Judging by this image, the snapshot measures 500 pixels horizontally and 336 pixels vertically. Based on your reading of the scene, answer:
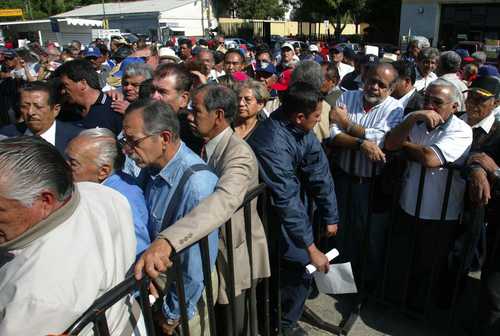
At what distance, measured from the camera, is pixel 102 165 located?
2379 millimetres

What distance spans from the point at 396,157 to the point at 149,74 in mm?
2824

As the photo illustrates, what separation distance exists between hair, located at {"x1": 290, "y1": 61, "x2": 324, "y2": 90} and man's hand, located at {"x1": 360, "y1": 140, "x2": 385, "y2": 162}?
4.74 ft

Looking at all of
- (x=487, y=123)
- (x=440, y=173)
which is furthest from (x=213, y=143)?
(x=487, y=123)

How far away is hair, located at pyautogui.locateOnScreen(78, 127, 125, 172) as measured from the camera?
2.37 meters

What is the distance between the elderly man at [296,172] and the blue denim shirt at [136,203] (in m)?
0.81

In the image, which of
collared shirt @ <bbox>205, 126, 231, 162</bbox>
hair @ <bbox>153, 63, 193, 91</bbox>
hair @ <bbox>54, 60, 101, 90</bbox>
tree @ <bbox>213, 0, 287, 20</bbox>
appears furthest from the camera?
tree @ <bbox>213, 0, 287, 20</bbox>

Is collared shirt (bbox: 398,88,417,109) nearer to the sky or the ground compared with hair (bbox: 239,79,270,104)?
nearer to the ground

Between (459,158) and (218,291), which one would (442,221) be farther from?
(218,291)

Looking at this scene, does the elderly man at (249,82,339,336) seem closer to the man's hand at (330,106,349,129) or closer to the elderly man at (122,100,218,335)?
the elderly man at (122,100,218,335)

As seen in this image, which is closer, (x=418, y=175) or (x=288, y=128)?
(x=288, y=128)

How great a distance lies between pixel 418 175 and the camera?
10.2 ft

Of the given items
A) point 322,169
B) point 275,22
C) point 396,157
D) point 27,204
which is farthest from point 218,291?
point 275,22

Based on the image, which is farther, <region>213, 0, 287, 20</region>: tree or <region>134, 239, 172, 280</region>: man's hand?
<region>213, 0, 287, 20</region>: tree

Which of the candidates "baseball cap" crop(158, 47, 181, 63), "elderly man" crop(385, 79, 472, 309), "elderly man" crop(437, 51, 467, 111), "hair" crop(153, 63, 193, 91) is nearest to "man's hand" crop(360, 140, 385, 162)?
"elderly man" crop(385, 79, 472, 309)
